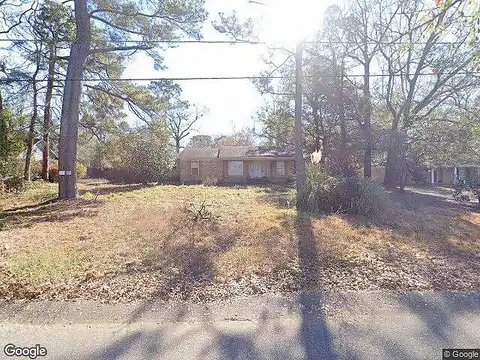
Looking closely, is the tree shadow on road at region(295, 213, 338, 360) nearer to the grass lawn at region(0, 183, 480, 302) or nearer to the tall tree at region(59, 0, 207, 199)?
the grass lawn at region(0, 183, 480, 302)

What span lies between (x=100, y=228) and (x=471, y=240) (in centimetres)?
875

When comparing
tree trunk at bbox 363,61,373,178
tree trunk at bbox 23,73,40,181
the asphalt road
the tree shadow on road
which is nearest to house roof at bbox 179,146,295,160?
tree trunk at bbox 363,61,373,178

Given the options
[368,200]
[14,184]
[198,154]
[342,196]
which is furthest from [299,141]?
[198,154]

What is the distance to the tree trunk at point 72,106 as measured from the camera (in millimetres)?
13062

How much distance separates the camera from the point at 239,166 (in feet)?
90.2

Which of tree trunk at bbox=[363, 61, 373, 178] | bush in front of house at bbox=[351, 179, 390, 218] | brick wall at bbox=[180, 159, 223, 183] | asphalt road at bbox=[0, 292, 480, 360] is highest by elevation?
tree trunk at bbox=[363, 61, 373, 178]

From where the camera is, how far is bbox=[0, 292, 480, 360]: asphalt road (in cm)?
294

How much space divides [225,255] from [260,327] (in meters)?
2.35

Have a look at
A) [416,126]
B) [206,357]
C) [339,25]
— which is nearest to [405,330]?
[206,357]

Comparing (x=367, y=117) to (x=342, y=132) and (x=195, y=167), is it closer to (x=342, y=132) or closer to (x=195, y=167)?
(x=342, y=132)

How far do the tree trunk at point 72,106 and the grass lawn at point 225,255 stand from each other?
4.56 m

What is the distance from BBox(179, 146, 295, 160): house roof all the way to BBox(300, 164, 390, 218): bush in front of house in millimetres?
16326

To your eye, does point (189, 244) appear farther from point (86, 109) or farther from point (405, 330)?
point (86, 109)

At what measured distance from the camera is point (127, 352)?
9.53 ft
